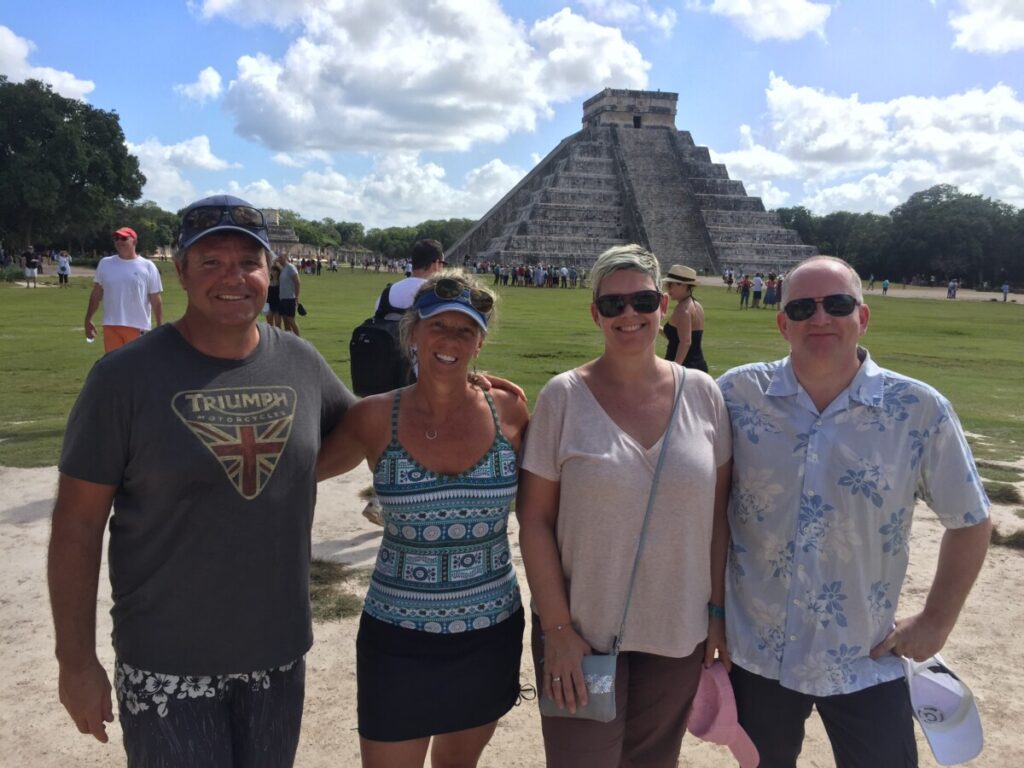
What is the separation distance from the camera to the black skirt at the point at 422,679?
2.21 metres

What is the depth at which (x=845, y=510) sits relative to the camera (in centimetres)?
215

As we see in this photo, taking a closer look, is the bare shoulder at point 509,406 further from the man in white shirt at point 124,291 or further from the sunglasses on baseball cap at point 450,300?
the man in white shirt at point 124,291

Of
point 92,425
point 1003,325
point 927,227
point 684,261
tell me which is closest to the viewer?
point 92,425

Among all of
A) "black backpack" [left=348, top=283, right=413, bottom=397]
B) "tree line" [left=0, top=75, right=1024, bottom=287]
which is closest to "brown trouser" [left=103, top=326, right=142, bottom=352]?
"black backpack" [left=348, top=283, right=413, bottom=397]

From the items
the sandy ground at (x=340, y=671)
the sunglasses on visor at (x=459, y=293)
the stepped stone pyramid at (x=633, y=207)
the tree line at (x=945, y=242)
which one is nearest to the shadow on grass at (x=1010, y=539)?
the sandy ground at (x=340, y=671)

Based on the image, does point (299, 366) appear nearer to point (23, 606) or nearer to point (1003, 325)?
point (23, 606)

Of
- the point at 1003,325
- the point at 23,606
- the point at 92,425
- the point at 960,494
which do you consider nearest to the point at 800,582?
the point at 960,494

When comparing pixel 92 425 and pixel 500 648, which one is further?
pixel 500 648

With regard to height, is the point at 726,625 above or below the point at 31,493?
above

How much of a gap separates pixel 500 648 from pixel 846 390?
122 cm

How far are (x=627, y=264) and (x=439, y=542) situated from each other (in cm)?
95

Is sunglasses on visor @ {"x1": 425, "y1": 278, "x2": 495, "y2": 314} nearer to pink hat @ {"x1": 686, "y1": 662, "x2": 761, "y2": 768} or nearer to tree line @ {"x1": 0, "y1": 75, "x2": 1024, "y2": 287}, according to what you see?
pink hat @ {"x1": 686, "y1": 662, "x2": 761, "y2": 768}

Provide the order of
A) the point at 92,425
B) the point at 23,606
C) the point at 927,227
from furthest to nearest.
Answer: the point at 927,227, the point at 23,606, the point at 92,425

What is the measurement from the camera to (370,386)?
4.46 metres
